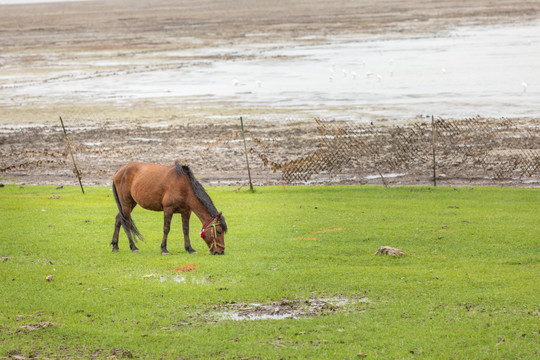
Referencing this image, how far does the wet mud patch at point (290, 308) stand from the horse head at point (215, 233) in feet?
9.76

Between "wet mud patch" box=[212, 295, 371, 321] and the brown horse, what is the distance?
3.14 m

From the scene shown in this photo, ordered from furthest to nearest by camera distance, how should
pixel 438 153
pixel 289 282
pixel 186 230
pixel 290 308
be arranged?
pixel 438 153 → pixel 186 230 → pixel 289 282 → pixel 290 308

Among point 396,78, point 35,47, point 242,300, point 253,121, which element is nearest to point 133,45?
point 35,47

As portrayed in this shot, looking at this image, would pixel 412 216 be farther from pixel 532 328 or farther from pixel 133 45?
pixel 133 45

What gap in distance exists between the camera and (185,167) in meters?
15.6

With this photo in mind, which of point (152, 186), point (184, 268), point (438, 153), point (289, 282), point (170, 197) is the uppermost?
point (152, 186)

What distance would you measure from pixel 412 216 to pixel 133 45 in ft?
231

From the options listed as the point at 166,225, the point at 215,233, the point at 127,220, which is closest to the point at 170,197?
the point at 166,225

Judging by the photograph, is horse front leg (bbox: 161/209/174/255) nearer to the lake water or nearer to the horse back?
the horse back

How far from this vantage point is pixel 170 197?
1562 cm

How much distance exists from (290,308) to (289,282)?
138 centimetres

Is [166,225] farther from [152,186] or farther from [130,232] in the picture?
[130,232]

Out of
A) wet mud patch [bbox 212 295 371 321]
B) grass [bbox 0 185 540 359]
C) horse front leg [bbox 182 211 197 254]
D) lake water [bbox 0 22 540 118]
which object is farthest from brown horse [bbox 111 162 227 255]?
lake water [bbox 0 22 540 118]

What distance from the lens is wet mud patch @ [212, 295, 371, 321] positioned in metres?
12.0
